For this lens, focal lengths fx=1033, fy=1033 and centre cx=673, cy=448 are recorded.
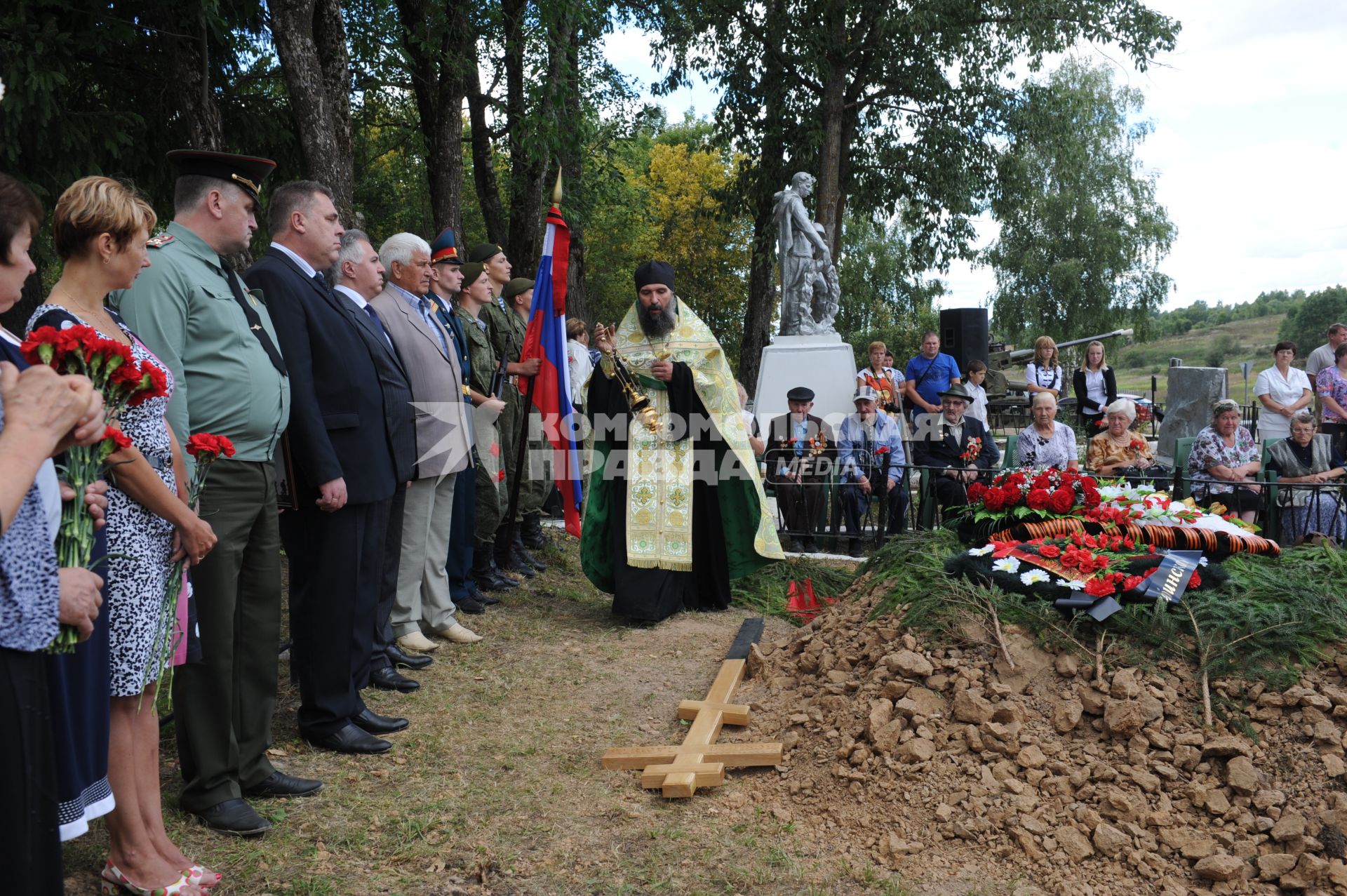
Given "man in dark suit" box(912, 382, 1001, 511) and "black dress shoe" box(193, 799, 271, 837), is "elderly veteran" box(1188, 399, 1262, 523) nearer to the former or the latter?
"man in dark suit" box(912, 382, 1001, 511)

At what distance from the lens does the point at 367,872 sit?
3.32 metres

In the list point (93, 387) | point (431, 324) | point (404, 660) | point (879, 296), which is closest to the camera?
point (93, 387)

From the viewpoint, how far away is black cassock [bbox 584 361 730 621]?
6.70 metres

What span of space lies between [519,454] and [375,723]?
274 cm

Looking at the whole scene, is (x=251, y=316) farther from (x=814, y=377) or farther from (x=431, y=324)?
(x=814, y=377)

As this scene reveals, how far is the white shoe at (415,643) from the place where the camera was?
5672 millimetres

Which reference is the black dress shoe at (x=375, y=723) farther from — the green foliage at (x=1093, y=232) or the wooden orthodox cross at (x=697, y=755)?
the green foliage at (x=1093, y=232)

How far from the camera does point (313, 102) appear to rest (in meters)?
7.44

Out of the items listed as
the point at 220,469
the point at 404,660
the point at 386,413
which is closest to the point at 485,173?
the point at 404,660

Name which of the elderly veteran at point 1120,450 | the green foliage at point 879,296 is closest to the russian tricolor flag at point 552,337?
the elderly veteran at point 1120,450

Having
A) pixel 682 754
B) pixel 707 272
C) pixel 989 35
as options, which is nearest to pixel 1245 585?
pixel 682 754

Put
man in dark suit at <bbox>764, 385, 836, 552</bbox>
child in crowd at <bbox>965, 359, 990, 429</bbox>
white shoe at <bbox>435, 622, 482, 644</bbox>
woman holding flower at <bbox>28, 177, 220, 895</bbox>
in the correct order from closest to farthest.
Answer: woman holding flower at <bbox>28, 177, 220, 895</bbox>, white shoe at <bbox>435, 622, 482, 644</bbox>, man in dark suit at <bbox>764, 385, 836, 552</bbox>, child in crowd at <bbox>965, 359, 990, 429</bbox>

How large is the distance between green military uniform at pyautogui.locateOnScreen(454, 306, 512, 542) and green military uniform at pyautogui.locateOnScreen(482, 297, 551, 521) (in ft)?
Answer: 0.67

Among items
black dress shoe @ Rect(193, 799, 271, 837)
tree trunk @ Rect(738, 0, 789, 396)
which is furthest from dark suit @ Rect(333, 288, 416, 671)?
tree trunk @ Rect(738, 0, 789, 396)
